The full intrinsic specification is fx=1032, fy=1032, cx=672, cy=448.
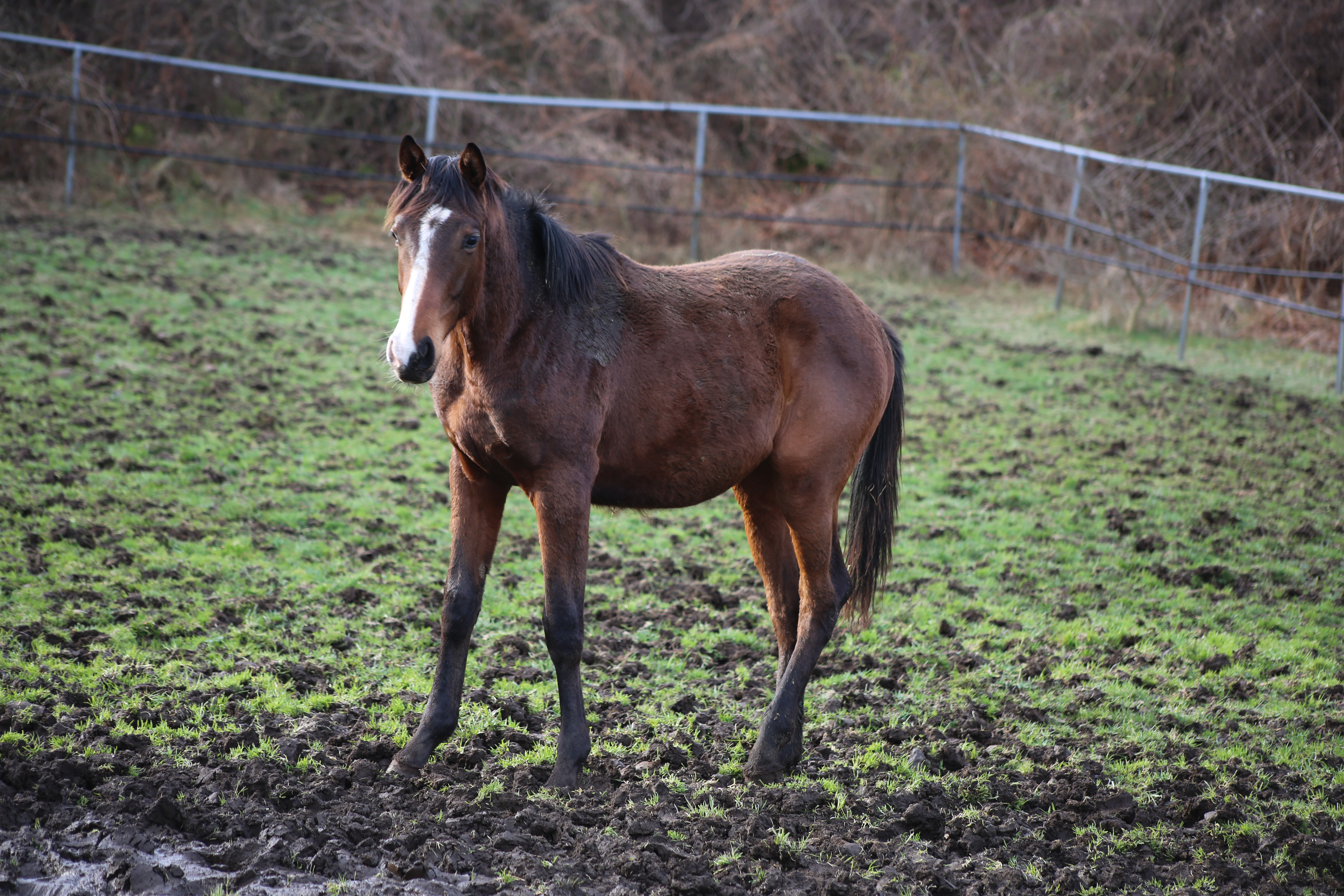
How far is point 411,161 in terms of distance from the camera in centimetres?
313

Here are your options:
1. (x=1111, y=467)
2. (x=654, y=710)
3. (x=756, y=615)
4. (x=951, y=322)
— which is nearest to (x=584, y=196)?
(x=951, y=322)

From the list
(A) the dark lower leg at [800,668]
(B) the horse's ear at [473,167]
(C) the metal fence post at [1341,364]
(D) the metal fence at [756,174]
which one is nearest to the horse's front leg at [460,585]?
(B) the horse's ear at [473,167]

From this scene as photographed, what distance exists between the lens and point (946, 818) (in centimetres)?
331

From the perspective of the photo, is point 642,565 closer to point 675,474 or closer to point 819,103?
point 675,474

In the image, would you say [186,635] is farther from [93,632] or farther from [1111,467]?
[1111,467]

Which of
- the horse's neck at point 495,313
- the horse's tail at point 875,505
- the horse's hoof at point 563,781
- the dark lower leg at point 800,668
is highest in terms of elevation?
the horse's neck at point 495,313

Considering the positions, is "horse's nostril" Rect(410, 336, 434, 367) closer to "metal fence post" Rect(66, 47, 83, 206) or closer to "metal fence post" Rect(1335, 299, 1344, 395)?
"metal fence post" Rect(1335, 299, 1344, 395)

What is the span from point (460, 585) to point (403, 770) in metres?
0.61

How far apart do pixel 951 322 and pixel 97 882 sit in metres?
10.4

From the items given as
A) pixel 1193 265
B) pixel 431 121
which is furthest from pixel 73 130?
pixel 1193 265

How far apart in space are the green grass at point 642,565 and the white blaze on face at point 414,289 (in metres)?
0.52

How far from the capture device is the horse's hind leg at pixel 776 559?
3.95 meters

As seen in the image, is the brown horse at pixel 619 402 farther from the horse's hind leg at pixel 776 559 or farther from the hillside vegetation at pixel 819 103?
the hillside vegetation at pixel 819 103

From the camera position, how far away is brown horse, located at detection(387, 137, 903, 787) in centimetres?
317
